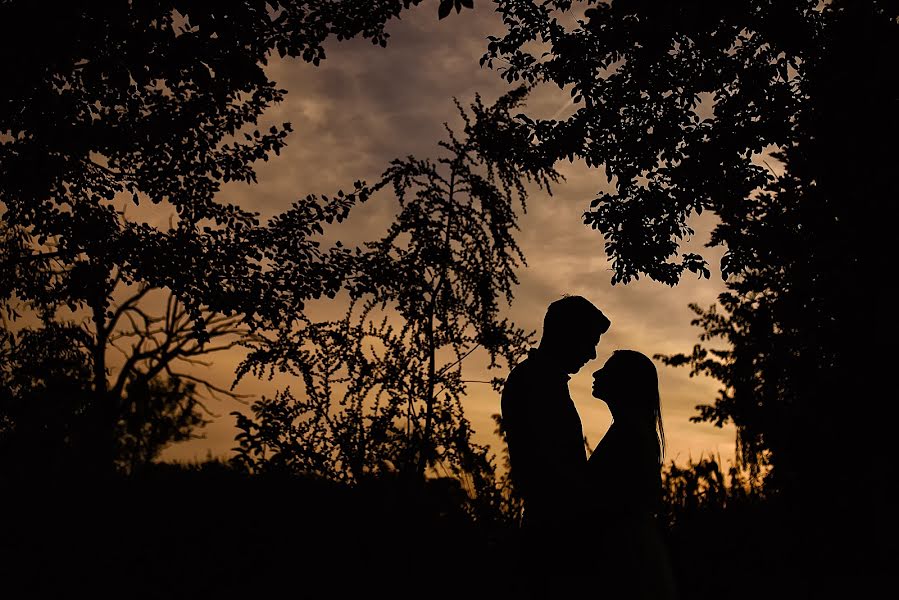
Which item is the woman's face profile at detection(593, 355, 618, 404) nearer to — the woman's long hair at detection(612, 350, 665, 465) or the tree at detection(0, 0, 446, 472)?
the woman's long hair at detection(612, 350, 665, 465)

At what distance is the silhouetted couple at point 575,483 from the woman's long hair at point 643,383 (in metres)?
0.05

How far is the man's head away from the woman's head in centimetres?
32

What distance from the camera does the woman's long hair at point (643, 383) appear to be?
3434mm

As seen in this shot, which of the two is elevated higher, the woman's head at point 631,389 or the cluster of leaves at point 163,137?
the cluster of leaves at point 163,137

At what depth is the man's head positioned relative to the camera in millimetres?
3188

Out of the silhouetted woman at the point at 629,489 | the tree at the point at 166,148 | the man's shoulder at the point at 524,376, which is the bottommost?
the silhouetted woman at the point at 629,489

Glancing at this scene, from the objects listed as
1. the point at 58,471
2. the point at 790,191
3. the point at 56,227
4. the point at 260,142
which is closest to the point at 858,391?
the point at 790,191

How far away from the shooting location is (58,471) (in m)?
11.9

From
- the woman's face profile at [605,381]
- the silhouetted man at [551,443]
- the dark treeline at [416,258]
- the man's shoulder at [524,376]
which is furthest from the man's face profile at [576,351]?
the dark treeline at [416,258]

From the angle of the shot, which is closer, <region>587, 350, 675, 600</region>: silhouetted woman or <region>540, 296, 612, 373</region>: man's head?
<region>587, 350, 675, 600</region>: silhouetted woman

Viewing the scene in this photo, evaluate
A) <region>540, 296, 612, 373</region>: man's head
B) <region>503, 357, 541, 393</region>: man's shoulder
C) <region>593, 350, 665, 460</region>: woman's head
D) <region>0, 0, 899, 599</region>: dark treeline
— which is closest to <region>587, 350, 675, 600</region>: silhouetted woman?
<region>593, 350, 665, 460</region>: woman's head

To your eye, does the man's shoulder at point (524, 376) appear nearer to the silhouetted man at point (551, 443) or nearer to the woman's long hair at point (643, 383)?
the silhouetted man at point (551, 443)

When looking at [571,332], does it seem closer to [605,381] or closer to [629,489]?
[605,381]

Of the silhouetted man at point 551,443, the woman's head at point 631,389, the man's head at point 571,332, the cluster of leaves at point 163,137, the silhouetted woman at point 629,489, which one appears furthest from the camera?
the cluster of leaves at point 163,137
